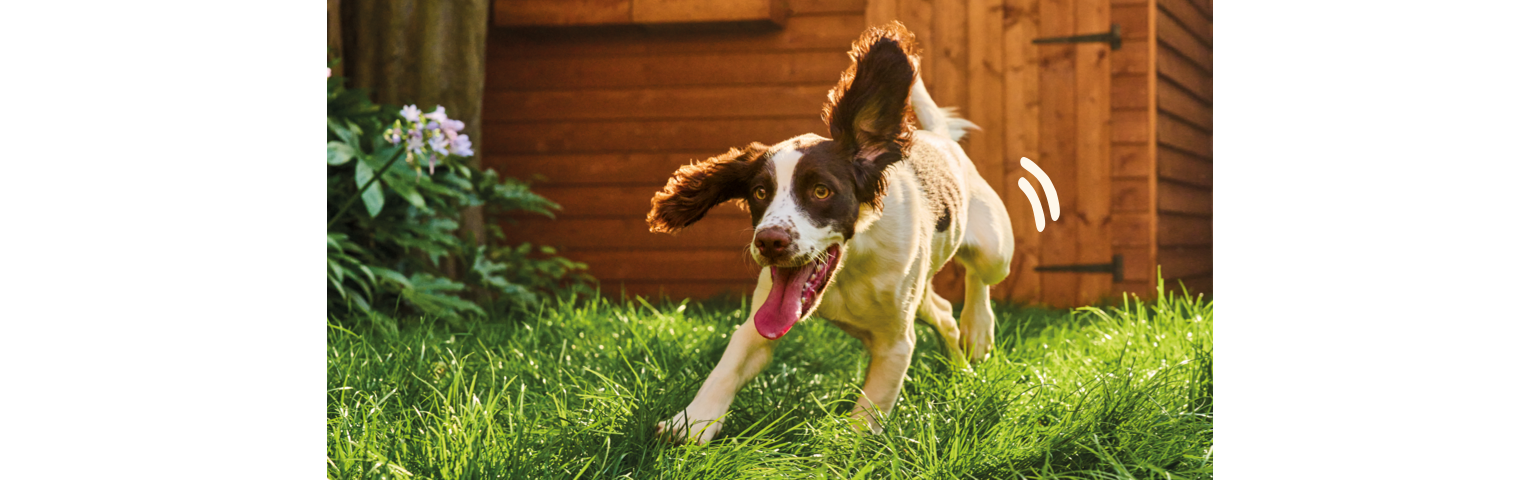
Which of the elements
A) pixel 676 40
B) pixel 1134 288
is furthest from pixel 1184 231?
pixel 676 40

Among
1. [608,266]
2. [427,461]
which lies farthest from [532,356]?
[608,266]

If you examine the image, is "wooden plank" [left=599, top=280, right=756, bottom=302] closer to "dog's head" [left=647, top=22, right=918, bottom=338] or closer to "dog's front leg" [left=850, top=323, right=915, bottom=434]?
"dog's front leg" [left=850, top=323, right=915, bottom=434]

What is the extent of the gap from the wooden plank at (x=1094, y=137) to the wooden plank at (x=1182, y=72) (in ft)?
0.93

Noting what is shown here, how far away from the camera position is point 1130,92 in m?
4.77

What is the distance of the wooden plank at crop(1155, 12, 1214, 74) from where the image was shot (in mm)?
4762

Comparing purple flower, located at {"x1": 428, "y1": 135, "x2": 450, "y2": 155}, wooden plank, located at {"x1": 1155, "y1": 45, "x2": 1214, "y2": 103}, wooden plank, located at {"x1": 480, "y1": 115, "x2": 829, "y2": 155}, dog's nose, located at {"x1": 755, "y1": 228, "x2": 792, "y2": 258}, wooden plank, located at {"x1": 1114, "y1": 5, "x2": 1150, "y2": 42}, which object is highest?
wooden plank, located at {"x1": 1114, "y1": 5, "x2": 1150, "y2": 42}

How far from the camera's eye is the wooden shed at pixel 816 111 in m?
4.77

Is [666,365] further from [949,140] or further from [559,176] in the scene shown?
[559,176]

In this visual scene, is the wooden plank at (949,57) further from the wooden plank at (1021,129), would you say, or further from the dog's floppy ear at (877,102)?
the dog's floppy ear at (877,102)

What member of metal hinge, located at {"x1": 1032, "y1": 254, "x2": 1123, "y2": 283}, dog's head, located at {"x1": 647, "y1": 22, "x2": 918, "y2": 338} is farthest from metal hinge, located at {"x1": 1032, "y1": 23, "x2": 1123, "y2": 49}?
dog's head, located at {"x1": 647, "y1": 22, "x2": 918, "y2": 338}

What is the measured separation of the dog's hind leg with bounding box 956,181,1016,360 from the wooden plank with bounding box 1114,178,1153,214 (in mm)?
2149

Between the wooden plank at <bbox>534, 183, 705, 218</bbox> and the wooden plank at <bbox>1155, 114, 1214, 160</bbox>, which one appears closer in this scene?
the wooden plank at <bbox>1155, 114, 1214, 160</bbox>

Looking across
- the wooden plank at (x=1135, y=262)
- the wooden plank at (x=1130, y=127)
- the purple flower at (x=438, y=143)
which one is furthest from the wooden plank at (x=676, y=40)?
the purple flower at (x=438, y=143)

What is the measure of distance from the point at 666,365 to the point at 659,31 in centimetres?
276
